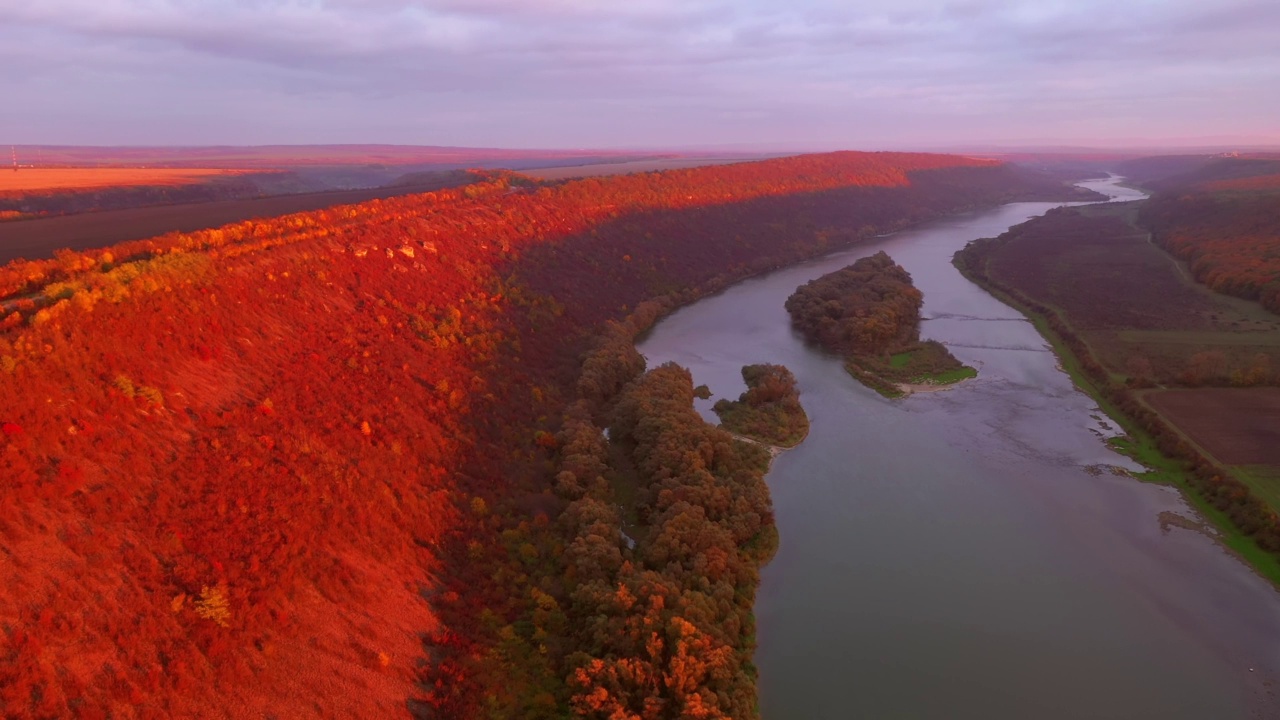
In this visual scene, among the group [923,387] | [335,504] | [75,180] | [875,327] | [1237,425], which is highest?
[75,180]

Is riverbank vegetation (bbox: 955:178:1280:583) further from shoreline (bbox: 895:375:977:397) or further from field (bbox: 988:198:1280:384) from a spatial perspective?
shoreline (bbox: 895:375:977:397)

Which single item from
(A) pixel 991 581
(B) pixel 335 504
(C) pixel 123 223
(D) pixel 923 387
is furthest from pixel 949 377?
(C) pixel 123 223

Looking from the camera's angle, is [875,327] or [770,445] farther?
[875,327]

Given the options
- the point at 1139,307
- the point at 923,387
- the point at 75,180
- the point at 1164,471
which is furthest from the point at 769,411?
the point at 75,180

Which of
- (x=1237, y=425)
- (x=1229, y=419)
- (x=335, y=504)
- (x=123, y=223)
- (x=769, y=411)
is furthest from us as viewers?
(x=123, y=223)

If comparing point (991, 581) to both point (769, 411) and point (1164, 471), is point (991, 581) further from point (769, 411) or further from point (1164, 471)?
point (769, 411)

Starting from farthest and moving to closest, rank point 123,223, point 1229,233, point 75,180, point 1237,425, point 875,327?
point 1229,233 < point 75,180 < point 875,327 < point 123,223 < point 1237,425

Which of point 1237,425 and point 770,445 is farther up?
point 1237,425

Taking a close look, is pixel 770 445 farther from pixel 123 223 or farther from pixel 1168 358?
pixel 123 223
